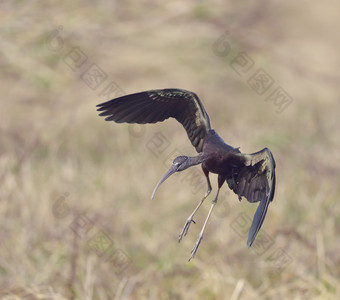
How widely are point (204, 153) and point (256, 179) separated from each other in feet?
0.55

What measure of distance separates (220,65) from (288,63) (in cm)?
100

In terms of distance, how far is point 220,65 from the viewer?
10.5 m

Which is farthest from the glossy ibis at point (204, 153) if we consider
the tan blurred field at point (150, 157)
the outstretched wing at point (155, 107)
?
the tan blurred field at point (150, 157)

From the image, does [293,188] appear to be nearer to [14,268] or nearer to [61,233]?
[61,233]

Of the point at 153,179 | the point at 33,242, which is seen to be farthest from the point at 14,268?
the point at 153,179

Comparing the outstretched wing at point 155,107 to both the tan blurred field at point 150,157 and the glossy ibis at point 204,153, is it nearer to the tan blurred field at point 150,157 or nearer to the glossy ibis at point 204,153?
the glossy ibis at point 204,153

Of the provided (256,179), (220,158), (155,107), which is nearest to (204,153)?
(220,158)

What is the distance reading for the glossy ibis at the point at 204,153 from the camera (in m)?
1.49

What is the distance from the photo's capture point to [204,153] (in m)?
1.52

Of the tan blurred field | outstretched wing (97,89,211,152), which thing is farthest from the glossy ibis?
the tan blurred field

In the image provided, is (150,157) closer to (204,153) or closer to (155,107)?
(155,107)

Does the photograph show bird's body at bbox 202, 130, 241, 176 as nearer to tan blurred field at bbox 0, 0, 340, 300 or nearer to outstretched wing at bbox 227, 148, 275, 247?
outstretched wing at bbox 227, 148, 275, 247

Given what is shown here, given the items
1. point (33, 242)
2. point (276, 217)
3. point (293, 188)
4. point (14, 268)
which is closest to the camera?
point (14, 268)

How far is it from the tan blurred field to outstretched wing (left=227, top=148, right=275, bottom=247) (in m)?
2.44
